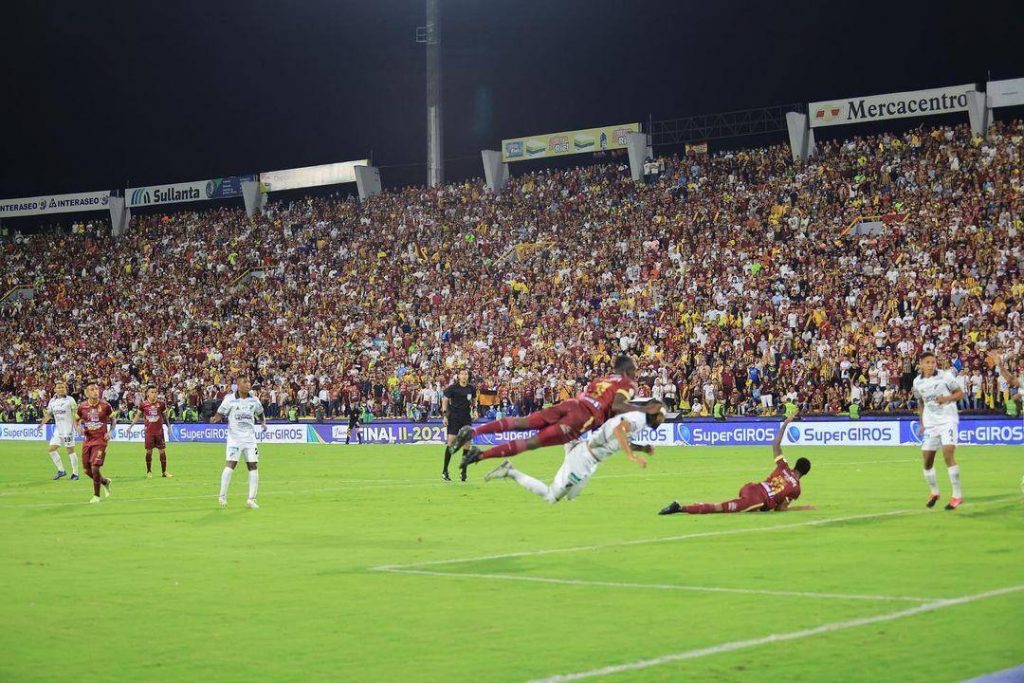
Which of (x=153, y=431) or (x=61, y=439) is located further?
(x=61, y=439)

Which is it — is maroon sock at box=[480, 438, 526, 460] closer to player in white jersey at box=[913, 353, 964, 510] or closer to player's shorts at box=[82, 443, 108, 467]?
player in white jersey at box=[913, 353, 964, 510]

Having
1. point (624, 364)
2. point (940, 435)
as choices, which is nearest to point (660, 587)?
point (624, 364)

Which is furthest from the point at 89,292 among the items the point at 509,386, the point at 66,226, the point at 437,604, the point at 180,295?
the point at 437,604

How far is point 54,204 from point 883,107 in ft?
174

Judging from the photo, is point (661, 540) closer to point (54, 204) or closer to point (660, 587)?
point (660, 587)

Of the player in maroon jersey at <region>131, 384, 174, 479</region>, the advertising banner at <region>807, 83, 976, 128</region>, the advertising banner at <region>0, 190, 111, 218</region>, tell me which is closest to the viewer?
the player in maroon jersey at <region>131, 384, 174, 479</region>

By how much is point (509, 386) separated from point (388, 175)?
1452 inches

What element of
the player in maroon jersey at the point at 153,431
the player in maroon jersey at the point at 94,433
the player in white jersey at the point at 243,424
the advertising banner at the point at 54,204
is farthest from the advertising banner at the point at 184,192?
the player in white jersey at the point at 243,424

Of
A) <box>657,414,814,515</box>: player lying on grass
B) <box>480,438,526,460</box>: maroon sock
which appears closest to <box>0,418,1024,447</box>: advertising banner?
<box>657,414,814,515</box>: player lying on grass

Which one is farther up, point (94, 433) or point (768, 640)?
point (94, 433)

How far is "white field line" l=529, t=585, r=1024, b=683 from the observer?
859 centimetres

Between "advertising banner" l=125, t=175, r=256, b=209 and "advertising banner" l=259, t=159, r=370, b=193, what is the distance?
244cm

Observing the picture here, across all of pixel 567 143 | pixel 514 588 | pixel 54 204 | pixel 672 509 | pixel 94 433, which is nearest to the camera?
pixel 514 588

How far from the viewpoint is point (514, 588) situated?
12.5 metres
